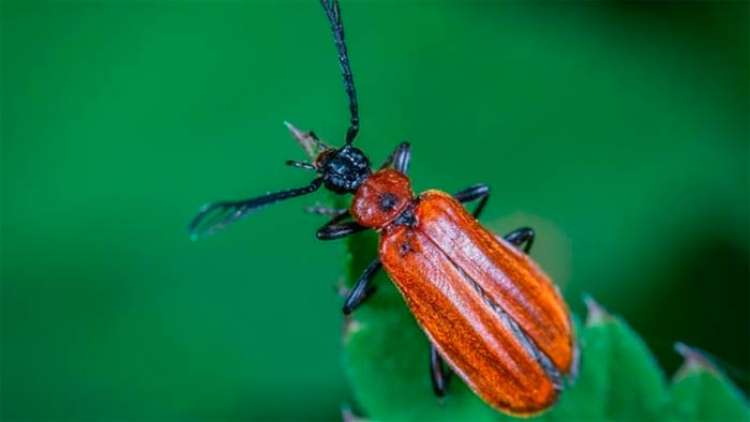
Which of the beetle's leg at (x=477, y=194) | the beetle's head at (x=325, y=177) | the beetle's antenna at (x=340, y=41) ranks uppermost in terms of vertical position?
the beetle's antenna at (x=340, y=41)

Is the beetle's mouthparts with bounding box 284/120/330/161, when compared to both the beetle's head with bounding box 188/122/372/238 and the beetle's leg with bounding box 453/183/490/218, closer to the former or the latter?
the beetle's head with bounding box 188/122/372/238

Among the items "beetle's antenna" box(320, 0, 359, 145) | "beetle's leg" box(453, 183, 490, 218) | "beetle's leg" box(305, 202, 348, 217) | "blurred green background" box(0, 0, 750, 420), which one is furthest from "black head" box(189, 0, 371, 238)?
"blurred green background" box(0, 0, 750, 420)

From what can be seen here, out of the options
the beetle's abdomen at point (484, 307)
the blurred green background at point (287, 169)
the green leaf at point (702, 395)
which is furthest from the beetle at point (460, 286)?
the blurred green background at point (287, 169)

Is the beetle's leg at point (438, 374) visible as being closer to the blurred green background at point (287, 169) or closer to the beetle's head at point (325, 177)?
the beetle's head at point (325, 177)

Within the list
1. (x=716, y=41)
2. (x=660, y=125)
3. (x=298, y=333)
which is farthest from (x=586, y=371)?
(x=716, y=41)

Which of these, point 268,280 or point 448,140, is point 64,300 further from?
point 448,140

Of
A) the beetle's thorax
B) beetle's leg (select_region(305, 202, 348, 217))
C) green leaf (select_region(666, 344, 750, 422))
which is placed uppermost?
beetle's leg (select_region(305, 202, 348, 217))

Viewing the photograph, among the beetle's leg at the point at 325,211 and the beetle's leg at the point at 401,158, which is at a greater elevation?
the beetle's leg at the point at 401,158
